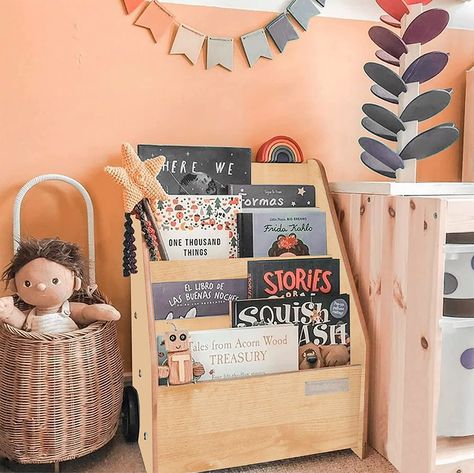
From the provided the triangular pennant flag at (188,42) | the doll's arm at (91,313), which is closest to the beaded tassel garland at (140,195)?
the doll's arm at (91,313)

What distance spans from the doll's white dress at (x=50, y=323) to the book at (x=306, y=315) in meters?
0.37

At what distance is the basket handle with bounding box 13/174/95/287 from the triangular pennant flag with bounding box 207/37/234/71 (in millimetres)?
481

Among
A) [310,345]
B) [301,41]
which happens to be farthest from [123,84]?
[310,345]

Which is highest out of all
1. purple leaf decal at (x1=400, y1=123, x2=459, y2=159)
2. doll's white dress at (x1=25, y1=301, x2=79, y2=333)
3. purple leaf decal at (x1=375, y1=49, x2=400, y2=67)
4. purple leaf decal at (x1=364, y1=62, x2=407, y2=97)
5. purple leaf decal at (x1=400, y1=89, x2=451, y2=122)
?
purple leaf decal at (x1=375, y1=49, x2=400, y2=67)

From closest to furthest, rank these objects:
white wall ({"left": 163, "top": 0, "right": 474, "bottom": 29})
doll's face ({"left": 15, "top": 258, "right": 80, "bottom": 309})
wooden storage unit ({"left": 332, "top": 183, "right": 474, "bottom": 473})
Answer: wooden storage unit ({"left": 332, "top": 183, "right": 474, "bottom": 473}) < doll's face ({"left": 15, "top": 258, "right": 80, "bottom": 309}) < white wall ({"left": 163, "top": 0, "right": 474, "bottom": 29})

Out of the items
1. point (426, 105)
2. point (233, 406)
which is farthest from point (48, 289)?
point (426, 105)

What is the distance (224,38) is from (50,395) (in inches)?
39.2

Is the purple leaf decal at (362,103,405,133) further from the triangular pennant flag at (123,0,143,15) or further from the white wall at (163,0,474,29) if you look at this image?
the triangular pennant flag at (123,0,143,15)

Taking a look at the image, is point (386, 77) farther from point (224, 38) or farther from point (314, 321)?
point (314, 321)

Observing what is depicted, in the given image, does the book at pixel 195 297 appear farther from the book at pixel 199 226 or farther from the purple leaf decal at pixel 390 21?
the purple leaf decal at pixel 390 21

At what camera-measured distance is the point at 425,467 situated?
1132 millimetres

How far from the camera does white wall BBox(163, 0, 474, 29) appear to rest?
1533 millimetres

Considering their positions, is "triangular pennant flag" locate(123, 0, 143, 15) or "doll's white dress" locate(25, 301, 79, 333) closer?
"doll's white dress" locate(25, 301, 79, 333)

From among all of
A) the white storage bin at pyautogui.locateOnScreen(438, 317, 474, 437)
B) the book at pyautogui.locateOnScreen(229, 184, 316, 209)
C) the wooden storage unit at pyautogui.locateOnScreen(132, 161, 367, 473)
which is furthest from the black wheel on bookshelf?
the white storage bin at pyautogui.locateOnScreen(438, 317, 474, 437)
